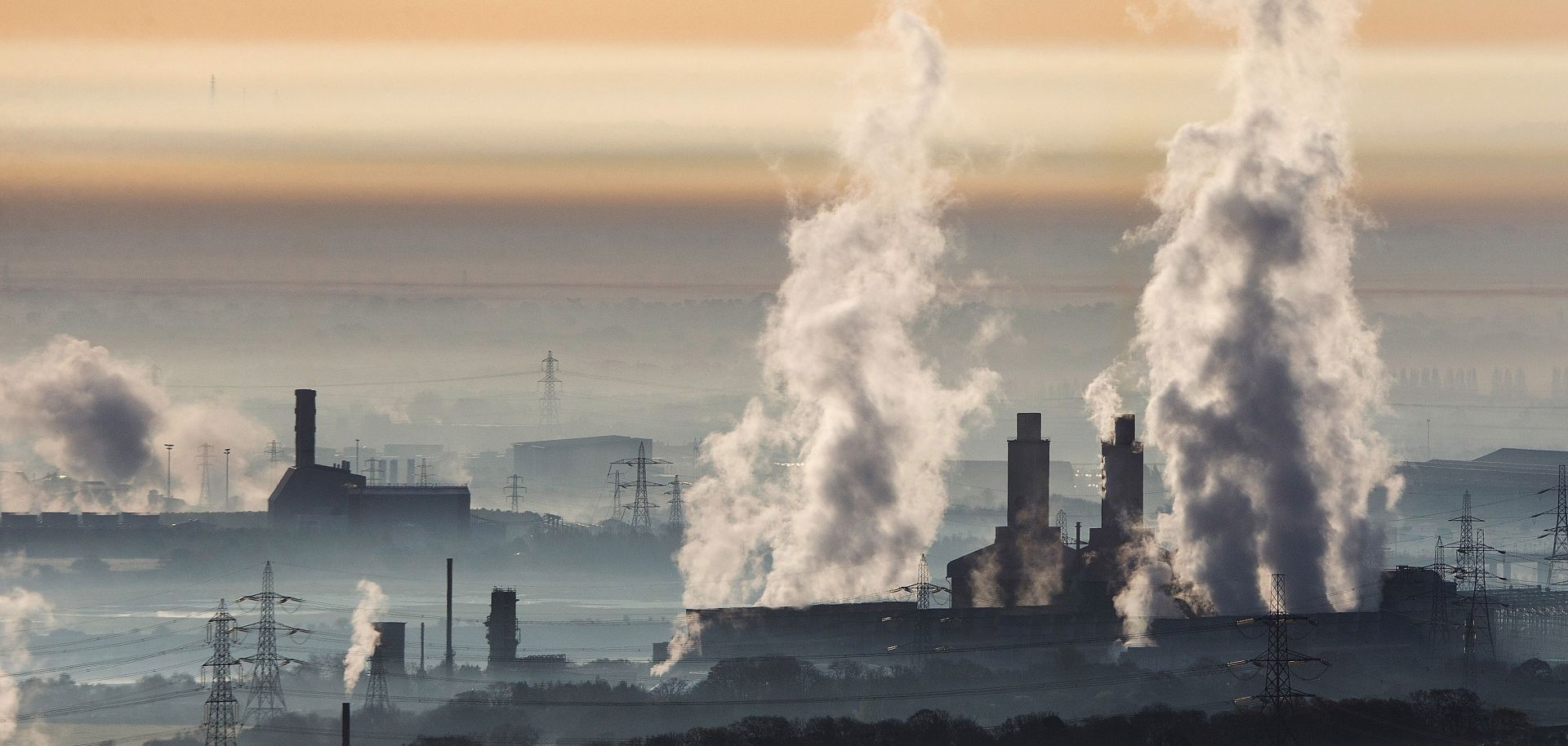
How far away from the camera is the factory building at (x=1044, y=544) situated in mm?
69688

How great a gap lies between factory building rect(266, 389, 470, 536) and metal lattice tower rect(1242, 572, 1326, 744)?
225 feet

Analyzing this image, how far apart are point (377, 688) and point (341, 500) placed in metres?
55.8

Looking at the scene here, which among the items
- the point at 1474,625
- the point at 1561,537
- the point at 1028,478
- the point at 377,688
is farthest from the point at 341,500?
the point at 1561,537

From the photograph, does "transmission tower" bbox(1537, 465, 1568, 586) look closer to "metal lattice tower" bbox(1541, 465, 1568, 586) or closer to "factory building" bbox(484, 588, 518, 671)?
"metal lattice tower" bbox(1541, 465, 1568, 586)

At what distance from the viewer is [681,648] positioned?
7131 cm

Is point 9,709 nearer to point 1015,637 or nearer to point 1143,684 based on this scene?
point 1015,637

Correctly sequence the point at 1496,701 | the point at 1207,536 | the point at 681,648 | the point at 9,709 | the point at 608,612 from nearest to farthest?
the point at 1496,701
the point at 1207,536
the point at 681,648
the point at 9,709
the point at 608,612

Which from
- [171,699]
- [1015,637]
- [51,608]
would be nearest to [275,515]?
[51,608]

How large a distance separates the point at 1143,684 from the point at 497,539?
90560mm

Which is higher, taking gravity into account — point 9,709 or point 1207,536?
point 1207,536

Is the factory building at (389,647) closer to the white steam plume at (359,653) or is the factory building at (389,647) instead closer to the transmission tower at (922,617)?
the white steam plume at (359,653)

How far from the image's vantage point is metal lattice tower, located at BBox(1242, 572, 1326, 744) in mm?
44312

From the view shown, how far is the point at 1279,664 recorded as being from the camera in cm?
4522

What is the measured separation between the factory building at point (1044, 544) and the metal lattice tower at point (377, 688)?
65.3 ft
